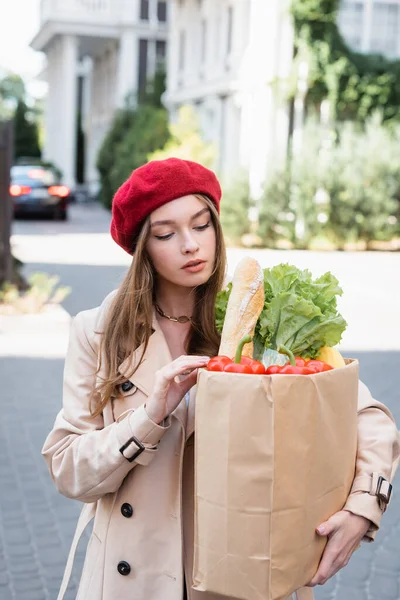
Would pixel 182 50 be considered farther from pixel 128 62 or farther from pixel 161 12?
pixel 161 12

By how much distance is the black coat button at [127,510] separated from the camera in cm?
231

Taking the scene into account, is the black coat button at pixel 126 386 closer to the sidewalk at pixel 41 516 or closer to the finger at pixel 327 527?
the finger at pixel 327 527

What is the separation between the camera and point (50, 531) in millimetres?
5488

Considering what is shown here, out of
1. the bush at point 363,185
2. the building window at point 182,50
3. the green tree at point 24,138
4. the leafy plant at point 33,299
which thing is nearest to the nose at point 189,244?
the leafy plant at point 33,299

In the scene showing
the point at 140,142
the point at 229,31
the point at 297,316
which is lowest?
the point at 140,142

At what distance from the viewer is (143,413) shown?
85.2 inches

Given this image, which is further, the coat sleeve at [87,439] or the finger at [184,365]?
the coat sleeve at [87,439]

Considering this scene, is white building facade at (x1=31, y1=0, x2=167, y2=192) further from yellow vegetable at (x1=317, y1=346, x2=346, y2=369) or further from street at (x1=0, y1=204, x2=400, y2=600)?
yellow vegetable at (x1=317, y1=346, x2=346, y2=369)

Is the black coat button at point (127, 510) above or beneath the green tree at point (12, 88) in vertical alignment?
above

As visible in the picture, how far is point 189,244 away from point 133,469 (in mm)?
569

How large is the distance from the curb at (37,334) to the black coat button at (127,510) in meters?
7.48

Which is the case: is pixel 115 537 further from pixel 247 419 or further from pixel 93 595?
pixel 247 419

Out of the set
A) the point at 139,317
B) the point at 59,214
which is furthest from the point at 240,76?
the point at 139,317

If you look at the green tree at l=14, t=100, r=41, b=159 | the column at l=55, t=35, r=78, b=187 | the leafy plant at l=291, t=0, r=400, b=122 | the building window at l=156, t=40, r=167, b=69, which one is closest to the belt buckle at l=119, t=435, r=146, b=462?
the leafy plant at l=291, t=0, r=400, b=122
